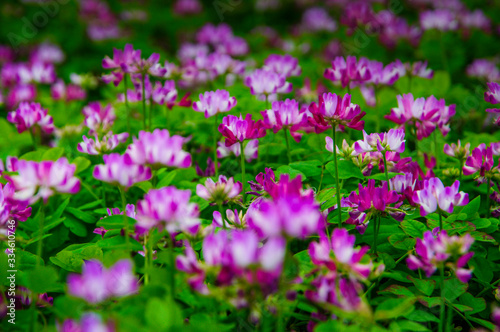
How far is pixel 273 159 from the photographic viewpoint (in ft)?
8.73

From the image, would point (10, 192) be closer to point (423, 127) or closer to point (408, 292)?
point (408, 292)

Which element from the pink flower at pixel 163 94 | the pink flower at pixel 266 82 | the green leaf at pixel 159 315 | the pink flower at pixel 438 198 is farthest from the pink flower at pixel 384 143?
the pink flower at pixel 163 94

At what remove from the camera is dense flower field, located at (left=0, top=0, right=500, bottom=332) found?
1.25 m

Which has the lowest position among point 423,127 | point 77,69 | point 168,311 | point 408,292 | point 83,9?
point 408,292

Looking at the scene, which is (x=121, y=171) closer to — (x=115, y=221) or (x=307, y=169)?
(x=115, y=221)

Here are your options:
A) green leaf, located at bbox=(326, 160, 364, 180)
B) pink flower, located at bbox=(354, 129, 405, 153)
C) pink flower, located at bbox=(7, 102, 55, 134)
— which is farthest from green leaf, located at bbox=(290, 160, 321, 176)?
pink flower, located at bbox=(7, 102, 55, 134)

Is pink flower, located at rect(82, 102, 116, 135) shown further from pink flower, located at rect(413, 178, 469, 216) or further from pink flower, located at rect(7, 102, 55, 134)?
pink flower, located at rect(413, 178, 469, 216)

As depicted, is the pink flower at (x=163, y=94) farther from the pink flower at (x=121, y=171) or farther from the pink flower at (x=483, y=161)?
the pink flower at (x=483, y=161)

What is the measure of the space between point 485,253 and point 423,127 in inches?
22.1

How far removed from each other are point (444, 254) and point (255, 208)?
23.3 inches

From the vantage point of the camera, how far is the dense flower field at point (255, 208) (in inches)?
49.4

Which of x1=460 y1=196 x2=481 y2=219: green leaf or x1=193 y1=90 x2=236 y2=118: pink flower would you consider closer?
x1=460 y1=196 x2=481 y2=219: green leaf

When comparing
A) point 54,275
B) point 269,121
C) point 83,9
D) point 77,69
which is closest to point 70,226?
point 54,275

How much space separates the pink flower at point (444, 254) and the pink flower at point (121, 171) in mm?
822
